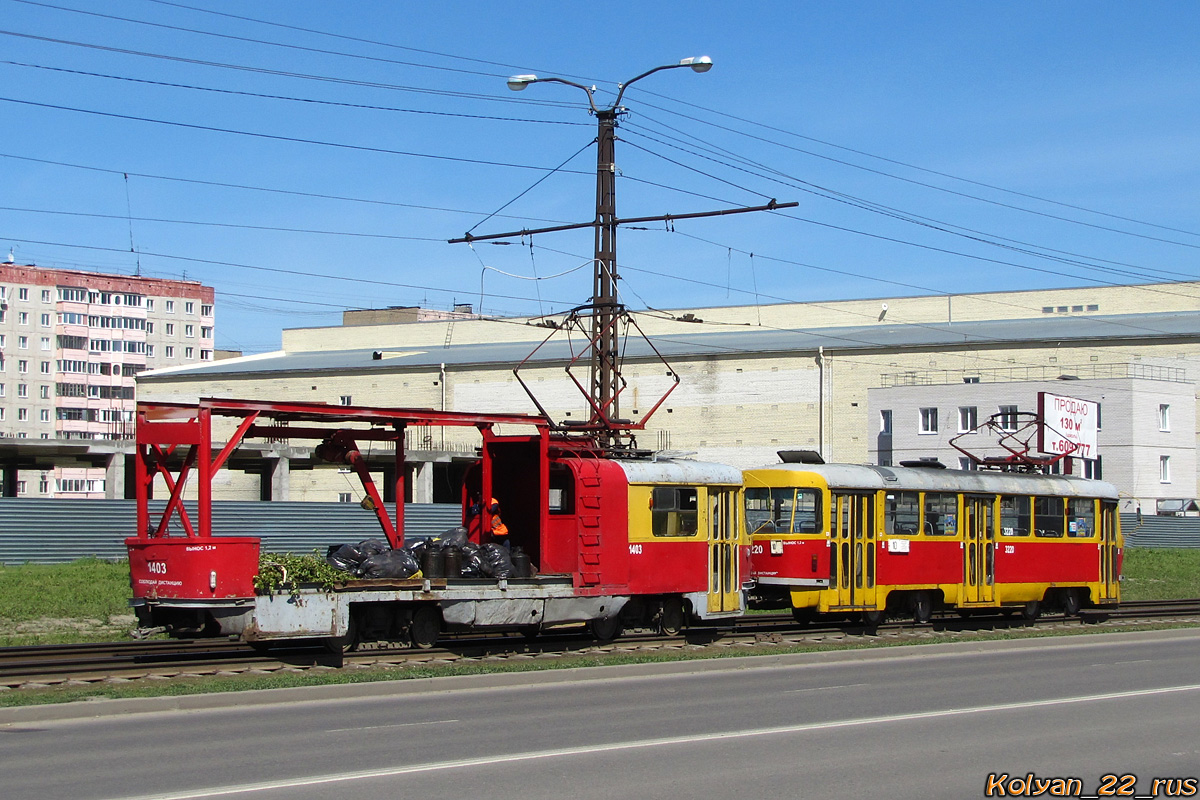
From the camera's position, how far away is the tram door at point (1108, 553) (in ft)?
95.4

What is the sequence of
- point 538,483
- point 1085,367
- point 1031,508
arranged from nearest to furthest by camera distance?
point 538,483
point 1031,508
point 1085,367

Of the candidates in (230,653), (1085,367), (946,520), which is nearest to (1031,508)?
(946,520)

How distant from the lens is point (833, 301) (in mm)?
78625

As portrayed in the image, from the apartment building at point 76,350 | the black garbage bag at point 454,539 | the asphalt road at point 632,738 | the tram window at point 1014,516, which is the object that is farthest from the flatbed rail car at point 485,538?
the apartment building at point 76,350

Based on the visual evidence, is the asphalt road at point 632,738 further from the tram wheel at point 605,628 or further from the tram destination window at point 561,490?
the tram destination window at point 561,490

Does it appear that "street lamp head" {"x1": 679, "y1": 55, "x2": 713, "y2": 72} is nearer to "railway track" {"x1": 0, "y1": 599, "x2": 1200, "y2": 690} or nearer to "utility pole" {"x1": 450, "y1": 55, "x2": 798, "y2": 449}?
"utility pole" {"x1": 450, "y1": 55, "x2": 798, "y2": 449}

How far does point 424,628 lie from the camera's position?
716 inches

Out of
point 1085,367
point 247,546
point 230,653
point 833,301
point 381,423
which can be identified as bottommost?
point 230,653

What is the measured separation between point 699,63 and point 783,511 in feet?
28.6

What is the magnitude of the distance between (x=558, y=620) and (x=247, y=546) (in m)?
5.07

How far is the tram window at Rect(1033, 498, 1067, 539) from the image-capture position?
89.0 feet

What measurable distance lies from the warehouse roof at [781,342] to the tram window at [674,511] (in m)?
44.9

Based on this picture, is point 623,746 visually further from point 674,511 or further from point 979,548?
point 979,548

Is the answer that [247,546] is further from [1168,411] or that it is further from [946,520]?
[1168,411]
